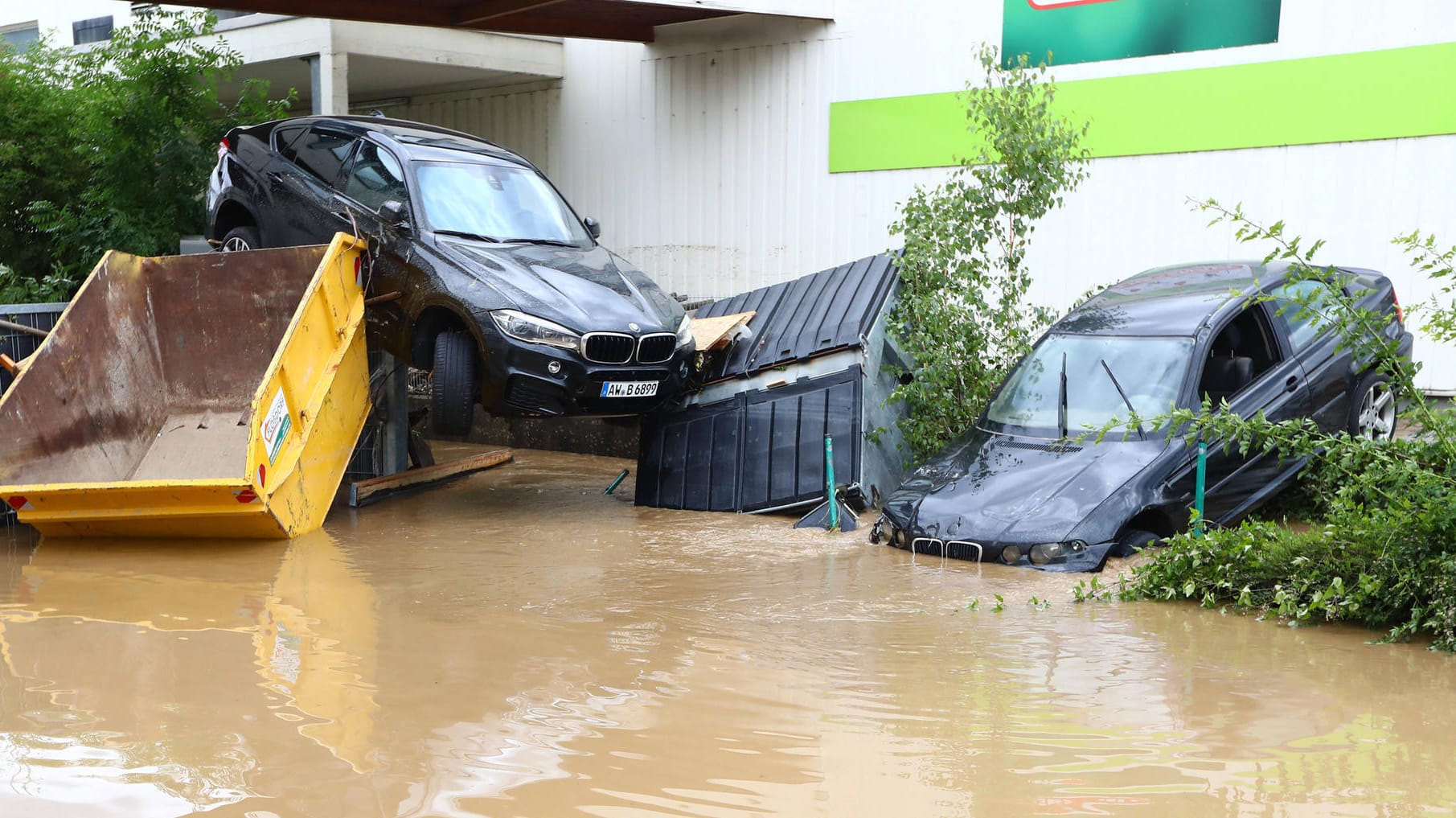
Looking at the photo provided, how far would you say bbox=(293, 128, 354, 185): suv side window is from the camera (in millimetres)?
10398

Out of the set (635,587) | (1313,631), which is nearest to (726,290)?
(635,587)

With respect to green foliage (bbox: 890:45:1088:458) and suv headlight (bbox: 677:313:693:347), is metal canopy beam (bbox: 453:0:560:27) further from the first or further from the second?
green foliage (bbox: 890:45:1088:458)

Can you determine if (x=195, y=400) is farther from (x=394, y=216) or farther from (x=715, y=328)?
(x=715, y=328)

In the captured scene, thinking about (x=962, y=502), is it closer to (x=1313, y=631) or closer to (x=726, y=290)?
(x=1313, y=631)

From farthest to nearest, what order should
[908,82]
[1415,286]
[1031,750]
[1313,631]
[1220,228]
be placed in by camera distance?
[908,82] → [1220,228] → [1415,286] → [1313,631] → [1031,750]

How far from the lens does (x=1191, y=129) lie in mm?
11484

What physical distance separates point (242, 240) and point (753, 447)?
4.84 m

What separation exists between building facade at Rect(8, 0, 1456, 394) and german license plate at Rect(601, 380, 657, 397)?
4.57m

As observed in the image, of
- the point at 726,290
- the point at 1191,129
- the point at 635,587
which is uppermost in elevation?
the point at 1191,129

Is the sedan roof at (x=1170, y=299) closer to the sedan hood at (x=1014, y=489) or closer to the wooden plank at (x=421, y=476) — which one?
the sedan hood at (x=1014, y=489)

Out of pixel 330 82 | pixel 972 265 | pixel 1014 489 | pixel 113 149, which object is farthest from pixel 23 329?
pixel 972 265

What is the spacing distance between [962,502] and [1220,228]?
5173 millimetres

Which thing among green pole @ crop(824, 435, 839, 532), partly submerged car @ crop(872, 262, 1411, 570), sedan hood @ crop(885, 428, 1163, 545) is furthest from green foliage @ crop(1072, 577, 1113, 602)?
green pole @ crop(824, 435, 839, 532)

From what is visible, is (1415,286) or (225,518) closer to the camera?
(225,518)
